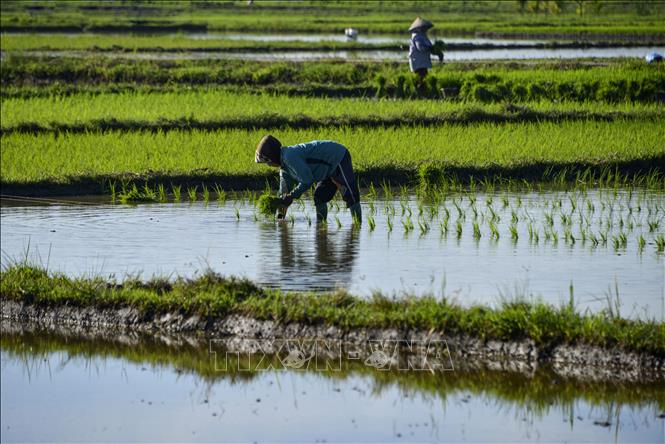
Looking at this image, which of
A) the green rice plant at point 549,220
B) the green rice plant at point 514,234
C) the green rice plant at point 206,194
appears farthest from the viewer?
the green rice plant at point 206,194

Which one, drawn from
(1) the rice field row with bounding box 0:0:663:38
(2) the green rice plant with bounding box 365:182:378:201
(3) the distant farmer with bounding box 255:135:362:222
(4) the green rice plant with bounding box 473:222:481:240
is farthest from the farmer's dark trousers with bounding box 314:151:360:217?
(1) the rice field row with bounding box 0:0:663:38

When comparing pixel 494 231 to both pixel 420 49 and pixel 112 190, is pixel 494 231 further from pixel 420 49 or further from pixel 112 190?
pixel 420 49

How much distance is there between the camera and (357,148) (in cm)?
982

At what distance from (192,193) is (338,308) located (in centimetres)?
380

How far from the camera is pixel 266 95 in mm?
14039

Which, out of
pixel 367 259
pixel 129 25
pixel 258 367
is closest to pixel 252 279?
pixel 367 259

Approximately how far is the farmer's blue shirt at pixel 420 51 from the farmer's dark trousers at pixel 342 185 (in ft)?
23.0

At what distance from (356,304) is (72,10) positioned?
3875 cm

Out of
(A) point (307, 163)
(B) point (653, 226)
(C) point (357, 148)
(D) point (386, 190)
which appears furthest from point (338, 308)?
(C) point (357, 148)

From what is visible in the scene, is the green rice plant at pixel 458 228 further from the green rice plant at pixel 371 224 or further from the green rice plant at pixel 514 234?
the green rice plant at pixel 371 224

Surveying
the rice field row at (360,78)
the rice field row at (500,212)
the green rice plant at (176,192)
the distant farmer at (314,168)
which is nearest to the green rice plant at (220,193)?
the rice field row at (500,212)

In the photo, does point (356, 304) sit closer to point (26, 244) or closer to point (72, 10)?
point (26, 244)

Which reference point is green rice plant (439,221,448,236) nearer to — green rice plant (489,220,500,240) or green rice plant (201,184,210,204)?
green rice plant (489,220,500,240)

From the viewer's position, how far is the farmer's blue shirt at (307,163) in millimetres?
6820
